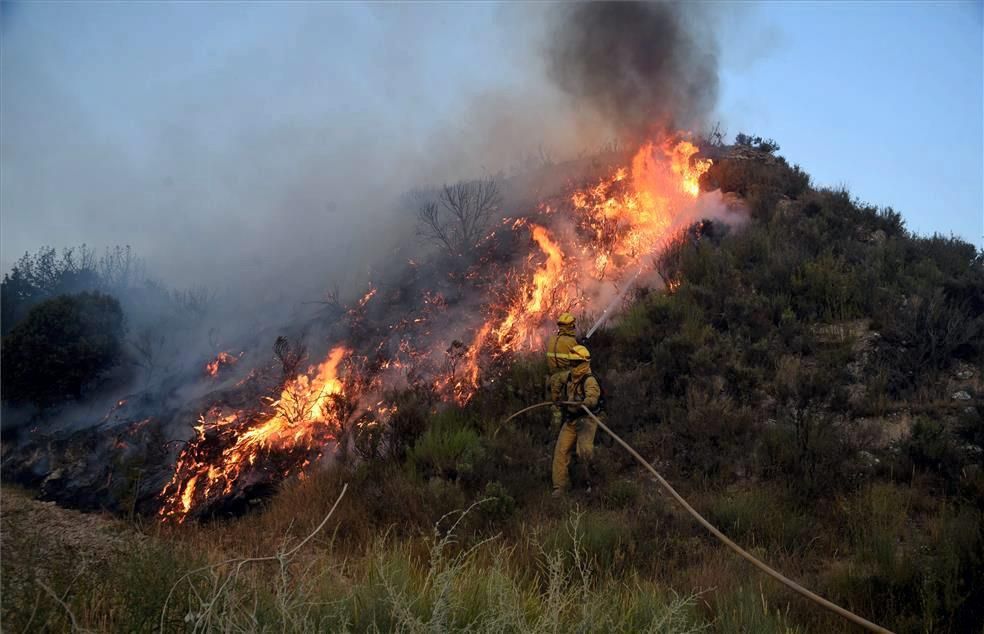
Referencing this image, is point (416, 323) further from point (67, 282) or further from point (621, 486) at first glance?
point (67, 282)

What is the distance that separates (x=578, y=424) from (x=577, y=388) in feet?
1.49

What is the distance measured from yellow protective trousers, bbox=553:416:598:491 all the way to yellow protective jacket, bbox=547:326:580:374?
2.49 ft

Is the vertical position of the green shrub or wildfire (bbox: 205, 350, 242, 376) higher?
wildfire (bbox: 205, 350, 242, 376)

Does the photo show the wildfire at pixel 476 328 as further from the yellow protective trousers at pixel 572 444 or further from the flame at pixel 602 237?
the yellow protective trousers at pixel 572 444

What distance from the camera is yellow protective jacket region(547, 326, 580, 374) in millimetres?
8523

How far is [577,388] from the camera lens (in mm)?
8258

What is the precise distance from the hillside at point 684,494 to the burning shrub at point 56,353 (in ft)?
20.6

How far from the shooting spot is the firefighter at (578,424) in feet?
26.3

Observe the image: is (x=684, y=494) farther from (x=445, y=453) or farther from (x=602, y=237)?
(x=602, y=237)

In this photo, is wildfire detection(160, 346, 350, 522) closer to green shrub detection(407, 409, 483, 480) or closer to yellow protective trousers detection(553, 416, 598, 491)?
green shrub detection(407, 409, 483, 480)

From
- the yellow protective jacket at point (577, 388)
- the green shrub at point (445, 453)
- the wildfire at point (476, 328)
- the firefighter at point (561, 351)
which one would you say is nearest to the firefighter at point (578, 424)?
the yellow protective jacket at point (577, 388)

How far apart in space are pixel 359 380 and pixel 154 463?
3.37 meters

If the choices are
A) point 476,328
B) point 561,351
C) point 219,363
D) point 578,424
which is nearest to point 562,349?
point 561,351

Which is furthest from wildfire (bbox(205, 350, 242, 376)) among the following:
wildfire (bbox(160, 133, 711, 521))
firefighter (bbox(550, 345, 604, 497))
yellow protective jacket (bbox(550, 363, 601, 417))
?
firefighter (bbox(550, 345, 604, 497))
